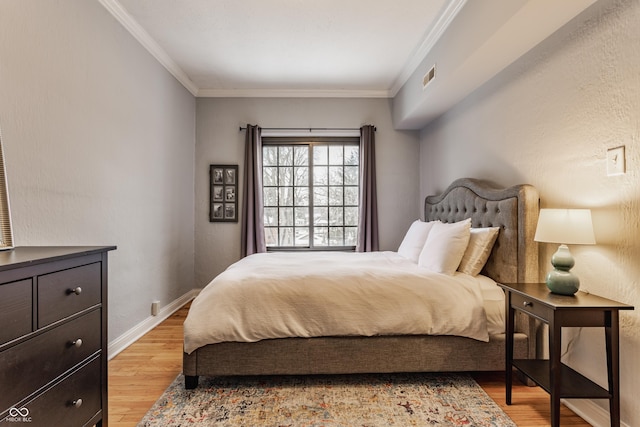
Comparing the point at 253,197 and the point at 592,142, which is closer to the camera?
the point at 592,142

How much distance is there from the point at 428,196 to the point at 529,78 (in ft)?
6.28

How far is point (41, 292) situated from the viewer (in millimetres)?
1253

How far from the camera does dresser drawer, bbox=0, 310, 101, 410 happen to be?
1.12 m

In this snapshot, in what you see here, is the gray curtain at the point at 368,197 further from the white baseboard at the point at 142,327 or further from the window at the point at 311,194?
the white baseboard at the point at 142,327

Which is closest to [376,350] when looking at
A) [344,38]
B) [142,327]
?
[142,327]

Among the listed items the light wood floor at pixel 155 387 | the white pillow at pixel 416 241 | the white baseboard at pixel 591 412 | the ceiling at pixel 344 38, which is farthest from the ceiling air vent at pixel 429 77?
the white baseboard at pixel 591 412

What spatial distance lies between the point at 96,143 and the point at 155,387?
5.68ft

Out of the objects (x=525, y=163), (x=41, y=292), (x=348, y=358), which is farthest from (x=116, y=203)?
(x=525, y=163)

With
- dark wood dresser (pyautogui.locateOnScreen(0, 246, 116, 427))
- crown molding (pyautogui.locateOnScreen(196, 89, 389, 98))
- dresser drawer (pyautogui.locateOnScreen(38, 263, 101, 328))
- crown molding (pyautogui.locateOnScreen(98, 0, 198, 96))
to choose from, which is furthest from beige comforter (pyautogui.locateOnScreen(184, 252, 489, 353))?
crown molding (pyautogui.locateOnScreen(196, 89, 389, 98))

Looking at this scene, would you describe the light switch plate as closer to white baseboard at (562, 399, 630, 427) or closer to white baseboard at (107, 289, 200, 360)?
white baseboard at (562, 399, 630, 427)

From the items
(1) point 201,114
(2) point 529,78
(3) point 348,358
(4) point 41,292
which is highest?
(1) point 201,114

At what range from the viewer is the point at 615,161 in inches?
66.5

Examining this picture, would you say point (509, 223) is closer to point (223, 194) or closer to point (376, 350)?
point (376, 350)

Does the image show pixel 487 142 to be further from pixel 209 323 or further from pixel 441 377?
pixel 209 323
